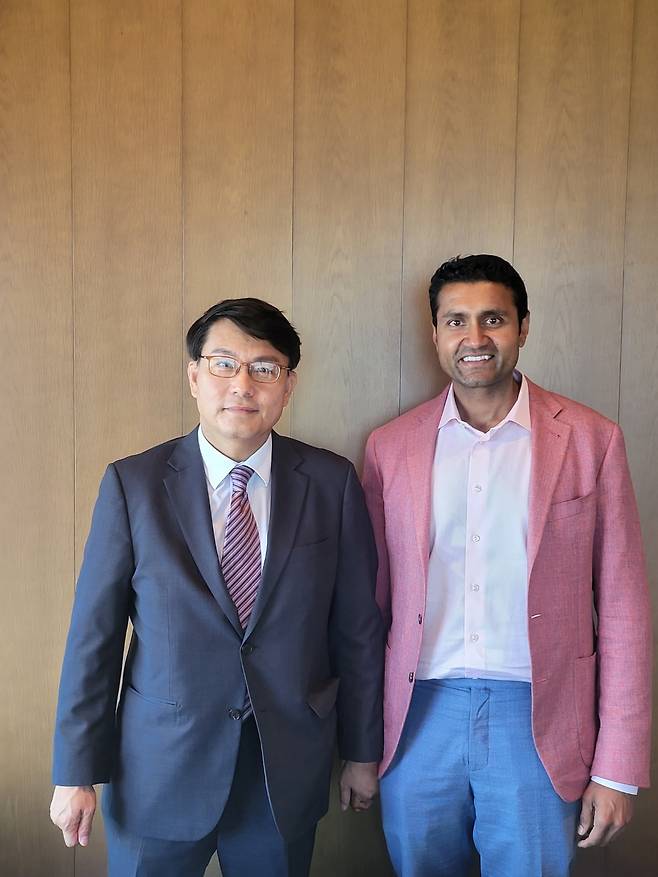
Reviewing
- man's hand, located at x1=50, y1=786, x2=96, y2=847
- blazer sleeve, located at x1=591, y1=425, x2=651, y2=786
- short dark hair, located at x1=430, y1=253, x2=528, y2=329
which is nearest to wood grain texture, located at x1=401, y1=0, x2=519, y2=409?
short dark hair, located at x1=430, y1=253, x2=528, y2=329

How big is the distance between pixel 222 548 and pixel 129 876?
708mm

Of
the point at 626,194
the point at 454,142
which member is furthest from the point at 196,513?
the point at 626,194

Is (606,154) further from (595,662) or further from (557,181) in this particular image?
(595,662)

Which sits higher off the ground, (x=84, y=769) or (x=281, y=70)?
(x=281, y=70)

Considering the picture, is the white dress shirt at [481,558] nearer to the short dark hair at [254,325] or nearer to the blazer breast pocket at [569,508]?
the blazer breast pocket at [569,508]

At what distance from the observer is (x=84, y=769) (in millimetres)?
1499

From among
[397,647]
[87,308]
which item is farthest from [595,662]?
[87,308]

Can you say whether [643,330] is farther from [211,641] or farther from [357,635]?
[211,641]

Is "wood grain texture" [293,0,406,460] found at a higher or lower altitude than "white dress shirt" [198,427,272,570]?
higher

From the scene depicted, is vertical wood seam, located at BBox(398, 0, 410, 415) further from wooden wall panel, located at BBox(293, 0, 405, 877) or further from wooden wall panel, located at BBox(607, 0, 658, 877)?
wooden wall panel, located at BBox(607, 0, 658, 877)

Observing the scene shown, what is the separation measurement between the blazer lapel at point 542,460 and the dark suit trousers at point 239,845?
2.36 feet

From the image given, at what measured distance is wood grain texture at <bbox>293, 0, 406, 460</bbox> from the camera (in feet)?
6.41

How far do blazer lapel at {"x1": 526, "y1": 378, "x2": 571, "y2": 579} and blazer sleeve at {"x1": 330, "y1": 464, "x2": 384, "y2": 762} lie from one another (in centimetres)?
36

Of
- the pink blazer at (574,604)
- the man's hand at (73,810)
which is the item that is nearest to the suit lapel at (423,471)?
the pink blazer at (574,604)
